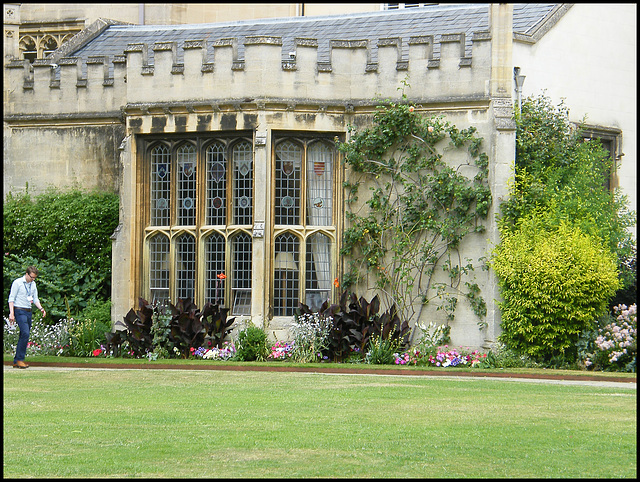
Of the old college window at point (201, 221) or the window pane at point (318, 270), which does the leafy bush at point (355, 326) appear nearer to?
the window pane at point (318, 270)

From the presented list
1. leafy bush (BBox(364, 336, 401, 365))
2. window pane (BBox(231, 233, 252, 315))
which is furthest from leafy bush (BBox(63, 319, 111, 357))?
leafy bush (BBox(364, 336, 401, 365))

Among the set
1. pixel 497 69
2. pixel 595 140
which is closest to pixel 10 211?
pixel 497 69

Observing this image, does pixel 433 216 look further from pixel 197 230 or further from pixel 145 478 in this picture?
pixel 145 478

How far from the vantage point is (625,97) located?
71.3 ft

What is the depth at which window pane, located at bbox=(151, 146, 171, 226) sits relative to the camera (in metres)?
19.0

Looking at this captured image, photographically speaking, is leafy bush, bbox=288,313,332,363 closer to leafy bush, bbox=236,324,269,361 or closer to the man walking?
leafy bush, bbox=236,324,269,361

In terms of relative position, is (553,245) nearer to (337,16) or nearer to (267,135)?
(267,135)

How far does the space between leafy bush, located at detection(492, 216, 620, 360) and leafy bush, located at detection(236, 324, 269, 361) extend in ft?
13.4

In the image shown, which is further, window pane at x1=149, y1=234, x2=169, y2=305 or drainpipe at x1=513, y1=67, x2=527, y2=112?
window pane at x1=149, y1=234, x2=169, y2=305

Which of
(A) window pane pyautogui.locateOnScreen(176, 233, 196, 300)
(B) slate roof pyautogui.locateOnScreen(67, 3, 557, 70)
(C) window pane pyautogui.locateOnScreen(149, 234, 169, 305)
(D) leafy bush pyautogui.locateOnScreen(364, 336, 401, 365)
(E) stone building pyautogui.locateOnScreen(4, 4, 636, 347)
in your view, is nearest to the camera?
(D) leafy bush pyautogui.locateOnScreen(364, 336, 401, 365)

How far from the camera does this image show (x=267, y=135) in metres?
18.0

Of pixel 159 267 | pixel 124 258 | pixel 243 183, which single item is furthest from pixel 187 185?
pixel 124 258

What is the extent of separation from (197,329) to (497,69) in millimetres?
6973

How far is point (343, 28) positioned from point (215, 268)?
6831 mm
